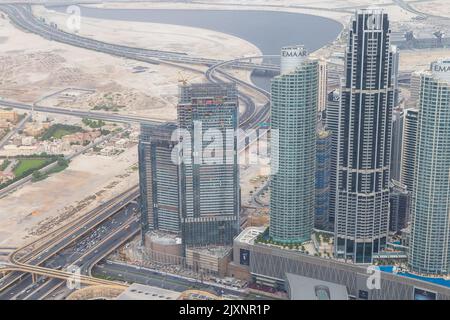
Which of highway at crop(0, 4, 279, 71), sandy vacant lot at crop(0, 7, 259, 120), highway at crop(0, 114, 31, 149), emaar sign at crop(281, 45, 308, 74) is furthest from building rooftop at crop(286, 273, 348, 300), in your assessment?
highway at crop(0, 4, 279, 71)

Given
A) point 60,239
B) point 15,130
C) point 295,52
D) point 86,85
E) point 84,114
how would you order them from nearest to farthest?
point 295,52 < point 60,239 < point 15,130 < point 84,114 < point 86,85

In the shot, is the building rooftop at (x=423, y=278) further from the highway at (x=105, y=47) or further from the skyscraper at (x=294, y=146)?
the highway at (x=105, y=47)

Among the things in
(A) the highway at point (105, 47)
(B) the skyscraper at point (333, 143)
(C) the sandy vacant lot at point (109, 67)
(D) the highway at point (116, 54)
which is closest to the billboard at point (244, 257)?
(B) the skyscraper at point (333, 143)

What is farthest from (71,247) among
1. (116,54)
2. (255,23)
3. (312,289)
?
(255,23)

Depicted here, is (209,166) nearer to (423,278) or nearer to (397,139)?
(397,139)

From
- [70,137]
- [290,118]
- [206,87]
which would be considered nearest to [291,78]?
[290,118]

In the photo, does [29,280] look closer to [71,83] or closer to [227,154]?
[227,154]
